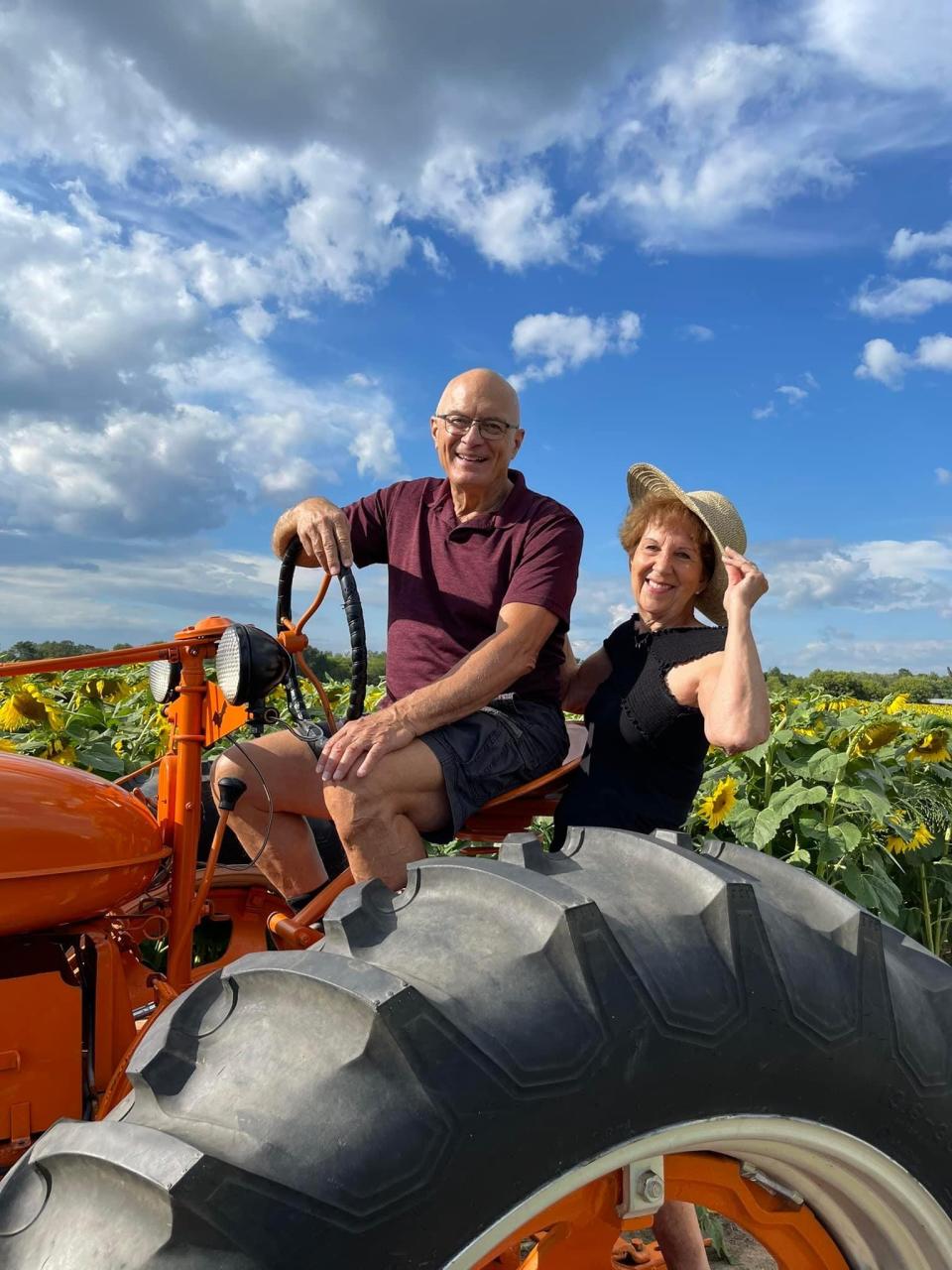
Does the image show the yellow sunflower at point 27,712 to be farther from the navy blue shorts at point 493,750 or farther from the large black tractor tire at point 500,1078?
the large black tractor tire at point 500,1078

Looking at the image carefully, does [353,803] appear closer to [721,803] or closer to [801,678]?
[721,803]

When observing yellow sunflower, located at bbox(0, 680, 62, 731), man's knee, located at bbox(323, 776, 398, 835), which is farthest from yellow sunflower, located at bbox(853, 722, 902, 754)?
yellow sunflower, located at bbox(0, 680, 62, 731)

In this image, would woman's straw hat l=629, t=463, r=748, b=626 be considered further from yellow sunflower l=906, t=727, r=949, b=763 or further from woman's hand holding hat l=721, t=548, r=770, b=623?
yellow sunflower l=906, t=727, r=949, b=763

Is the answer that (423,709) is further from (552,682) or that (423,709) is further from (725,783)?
(725,783)

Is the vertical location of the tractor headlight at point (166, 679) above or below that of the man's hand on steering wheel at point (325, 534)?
below

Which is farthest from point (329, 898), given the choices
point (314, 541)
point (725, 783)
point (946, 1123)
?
point (725, 783)

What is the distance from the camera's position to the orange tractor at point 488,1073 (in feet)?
3.60

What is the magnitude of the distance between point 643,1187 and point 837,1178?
1.05 ft

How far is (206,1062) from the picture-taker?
1.20 meters

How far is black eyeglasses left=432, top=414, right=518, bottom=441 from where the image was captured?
280 centimetres

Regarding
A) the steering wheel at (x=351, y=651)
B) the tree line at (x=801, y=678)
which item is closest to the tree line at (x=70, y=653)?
the tree line at (x=801, y=678)

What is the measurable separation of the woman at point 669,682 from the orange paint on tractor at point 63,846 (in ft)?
3.24

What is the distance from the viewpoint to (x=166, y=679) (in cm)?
204

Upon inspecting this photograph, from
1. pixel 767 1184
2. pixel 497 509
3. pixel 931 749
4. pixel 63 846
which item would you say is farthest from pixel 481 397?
pixel 931 749
